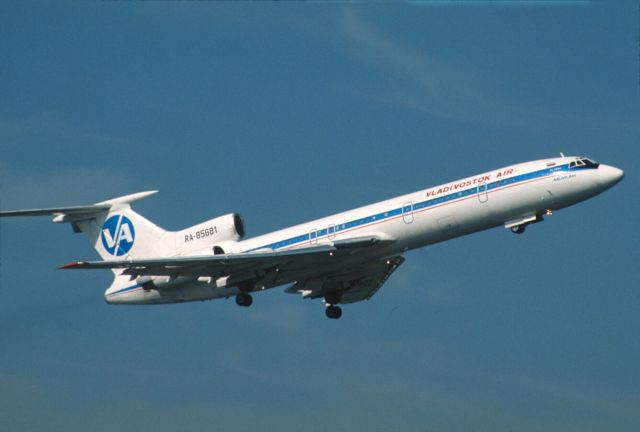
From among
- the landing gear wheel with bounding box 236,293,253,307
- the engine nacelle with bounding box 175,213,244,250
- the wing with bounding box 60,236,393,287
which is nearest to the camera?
the wing with bounding box 60,236,393,287

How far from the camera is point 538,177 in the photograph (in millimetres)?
32844

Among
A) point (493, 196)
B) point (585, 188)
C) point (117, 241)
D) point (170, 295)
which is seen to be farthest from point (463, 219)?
point (117, 241)

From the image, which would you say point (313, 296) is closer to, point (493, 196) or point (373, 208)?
point (373, 208)

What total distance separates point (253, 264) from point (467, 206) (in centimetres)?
691

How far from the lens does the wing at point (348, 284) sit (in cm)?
3806

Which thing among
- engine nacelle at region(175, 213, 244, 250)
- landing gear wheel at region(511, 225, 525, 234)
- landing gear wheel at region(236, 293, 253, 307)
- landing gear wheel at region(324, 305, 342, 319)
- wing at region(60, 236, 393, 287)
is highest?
engine nacelle at region(175, 213, 244, 250)

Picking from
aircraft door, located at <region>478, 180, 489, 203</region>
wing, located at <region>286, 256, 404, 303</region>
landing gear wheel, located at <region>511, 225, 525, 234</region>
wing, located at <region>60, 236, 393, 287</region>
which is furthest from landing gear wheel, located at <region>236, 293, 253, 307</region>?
landing gear wheel, located at <region>511, 225, 525, 234</region>

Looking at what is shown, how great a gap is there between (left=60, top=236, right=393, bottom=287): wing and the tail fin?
2.59 meters

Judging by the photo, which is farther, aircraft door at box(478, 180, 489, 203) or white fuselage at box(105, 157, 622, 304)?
aircraft door at box(478, 180, 489, 203)

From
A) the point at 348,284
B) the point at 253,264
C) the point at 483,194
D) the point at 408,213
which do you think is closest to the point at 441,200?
the point at 408,213

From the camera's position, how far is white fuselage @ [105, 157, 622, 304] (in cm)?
3272

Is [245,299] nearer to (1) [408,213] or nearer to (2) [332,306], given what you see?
(2) [332,306]

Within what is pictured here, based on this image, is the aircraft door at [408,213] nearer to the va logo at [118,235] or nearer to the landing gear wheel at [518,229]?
the landing gear wheel at [518,229]

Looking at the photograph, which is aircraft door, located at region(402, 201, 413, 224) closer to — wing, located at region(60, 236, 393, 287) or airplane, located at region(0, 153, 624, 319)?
airplane, located at region(0, 153, 624, 319)
